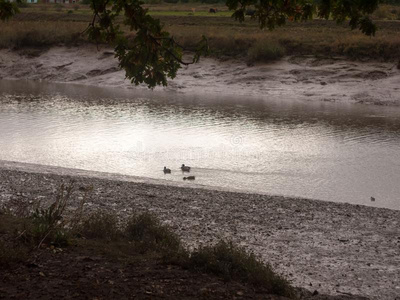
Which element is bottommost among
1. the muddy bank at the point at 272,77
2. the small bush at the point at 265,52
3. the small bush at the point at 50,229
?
the muddy bank at the point at 272,77

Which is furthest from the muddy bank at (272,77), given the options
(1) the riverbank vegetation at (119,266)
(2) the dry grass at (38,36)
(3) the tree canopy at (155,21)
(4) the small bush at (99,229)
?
(1) the riverbank vegetation at (119,266)

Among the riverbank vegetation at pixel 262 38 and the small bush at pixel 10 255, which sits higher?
the small bush at pixel 10 255

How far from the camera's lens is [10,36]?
145 feet

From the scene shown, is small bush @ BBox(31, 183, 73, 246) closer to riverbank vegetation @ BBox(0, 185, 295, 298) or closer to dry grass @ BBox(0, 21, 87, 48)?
riverbank vegetation @ BBox(0, 185, 295, 298)

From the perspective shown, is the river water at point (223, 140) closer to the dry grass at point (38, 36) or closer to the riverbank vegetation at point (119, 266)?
the riverbank vegetation at point (119, 266)

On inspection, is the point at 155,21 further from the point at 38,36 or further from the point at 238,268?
the point at 38,36

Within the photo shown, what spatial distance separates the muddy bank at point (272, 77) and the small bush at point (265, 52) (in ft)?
1.80

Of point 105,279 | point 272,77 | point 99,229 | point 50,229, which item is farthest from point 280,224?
point 272,77

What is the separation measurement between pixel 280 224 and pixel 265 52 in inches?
1008

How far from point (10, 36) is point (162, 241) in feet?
128

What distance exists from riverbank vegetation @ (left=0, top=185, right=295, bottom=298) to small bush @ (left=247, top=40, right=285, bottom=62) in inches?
1125

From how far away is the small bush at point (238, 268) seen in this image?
269 inches

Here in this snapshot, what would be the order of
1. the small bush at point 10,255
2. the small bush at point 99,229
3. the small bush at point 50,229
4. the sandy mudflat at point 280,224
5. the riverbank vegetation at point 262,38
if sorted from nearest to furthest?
1. the small bush at point 10,255
2. the small bush at point 50,229
3. the small bush at point 99,229
4. the sandy mudflat at point 280,224
5. the riverbank vegetation at point 262,38

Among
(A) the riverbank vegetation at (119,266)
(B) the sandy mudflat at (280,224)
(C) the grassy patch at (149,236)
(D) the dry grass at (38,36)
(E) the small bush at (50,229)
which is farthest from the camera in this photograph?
(D) the dry grass at (38,36)
